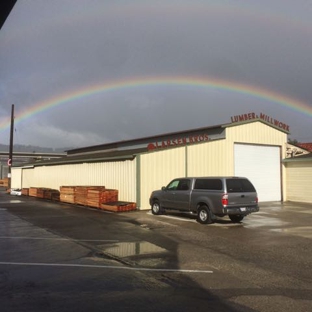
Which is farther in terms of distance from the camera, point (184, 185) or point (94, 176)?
point (94, 176)

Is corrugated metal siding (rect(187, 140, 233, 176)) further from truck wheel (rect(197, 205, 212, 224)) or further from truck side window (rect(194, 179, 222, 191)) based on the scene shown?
truck wheel (rect(197, 205, 212, 224))

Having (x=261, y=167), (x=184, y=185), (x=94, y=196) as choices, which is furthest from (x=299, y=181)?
(x=94, y=196)

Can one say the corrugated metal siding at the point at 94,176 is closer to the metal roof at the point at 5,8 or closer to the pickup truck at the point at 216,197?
the pickup truck at the point at 216,197

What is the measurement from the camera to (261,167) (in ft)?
96.5

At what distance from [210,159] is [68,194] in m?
10.9

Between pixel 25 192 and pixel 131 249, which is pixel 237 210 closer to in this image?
pixel 131 249

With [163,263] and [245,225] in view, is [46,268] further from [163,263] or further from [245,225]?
[245,225]

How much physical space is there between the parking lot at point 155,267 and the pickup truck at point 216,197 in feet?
2.24

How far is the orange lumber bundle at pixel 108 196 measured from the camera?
2386cm

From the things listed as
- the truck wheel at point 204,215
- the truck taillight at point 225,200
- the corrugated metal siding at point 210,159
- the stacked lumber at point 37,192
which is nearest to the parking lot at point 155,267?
the truck wheel at point 204,215

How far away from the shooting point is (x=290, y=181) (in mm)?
30156

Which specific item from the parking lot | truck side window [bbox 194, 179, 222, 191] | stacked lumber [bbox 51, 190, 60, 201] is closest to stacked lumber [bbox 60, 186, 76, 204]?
stacked lumber [bbox 51, 190, 60, 201]

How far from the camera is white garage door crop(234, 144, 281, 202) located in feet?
92.5

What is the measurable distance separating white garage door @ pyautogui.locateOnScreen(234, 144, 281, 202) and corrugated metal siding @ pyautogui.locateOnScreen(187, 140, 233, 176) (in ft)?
3.44
